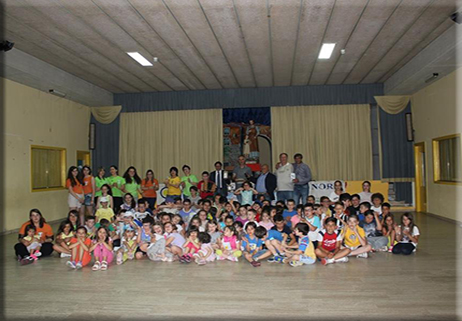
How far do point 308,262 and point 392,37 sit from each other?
4813mm

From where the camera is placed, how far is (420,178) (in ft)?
37.8

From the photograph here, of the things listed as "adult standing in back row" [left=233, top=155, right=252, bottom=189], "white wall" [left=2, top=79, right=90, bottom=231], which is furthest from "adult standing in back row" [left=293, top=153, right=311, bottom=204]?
"white wall" [left=2, top=79, right=90, bottom=231]

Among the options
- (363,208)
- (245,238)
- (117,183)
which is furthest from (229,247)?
(117,183)

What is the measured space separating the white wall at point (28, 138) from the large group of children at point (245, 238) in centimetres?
306

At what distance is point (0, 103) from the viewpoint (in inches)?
336

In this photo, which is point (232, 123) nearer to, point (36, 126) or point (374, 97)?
point (374, 97)

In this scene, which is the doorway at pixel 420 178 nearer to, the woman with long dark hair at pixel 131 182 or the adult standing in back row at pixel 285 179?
the adult standing in back row at pixel 285 179

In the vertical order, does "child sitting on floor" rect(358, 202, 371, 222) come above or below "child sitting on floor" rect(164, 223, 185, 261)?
above

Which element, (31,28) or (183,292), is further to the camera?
(31,28)

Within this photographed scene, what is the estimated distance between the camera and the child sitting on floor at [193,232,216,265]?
5570mm

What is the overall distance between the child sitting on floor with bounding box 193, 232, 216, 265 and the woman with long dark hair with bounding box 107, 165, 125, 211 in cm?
311

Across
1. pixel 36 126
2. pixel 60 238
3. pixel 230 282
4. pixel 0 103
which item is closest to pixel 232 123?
pixel 36 126

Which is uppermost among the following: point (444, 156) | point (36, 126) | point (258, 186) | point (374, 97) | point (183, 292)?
point (374, 97)

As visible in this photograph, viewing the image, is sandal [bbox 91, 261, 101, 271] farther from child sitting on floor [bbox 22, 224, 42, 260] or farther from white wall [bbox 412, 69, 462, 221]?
white wall [bbox 412, 69, 462, 221]
